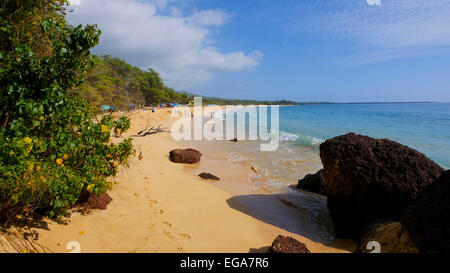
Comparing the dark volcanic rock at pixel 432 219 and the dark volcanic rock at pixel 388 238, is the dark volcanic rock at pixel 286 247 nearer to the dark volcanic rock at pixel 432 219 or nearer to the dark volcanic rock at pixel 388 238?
the dark volcanic rock at pixel 388 238

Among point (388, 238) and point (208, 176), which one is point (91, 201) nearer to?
point (208, 176)

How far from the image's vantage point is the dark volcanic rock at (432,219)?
9.11 feet

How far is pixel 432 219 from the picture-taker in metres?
2.92

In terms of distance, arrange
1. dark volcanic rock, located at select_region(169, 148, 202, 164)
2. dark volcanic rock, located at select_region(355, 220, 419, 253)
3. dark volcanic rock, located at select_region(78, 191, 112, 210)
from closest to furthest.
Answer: dark volcanic rock, located at select_region(355, 220, 419, 253) → dark volcanic rock, located at select_region(78, 191, 112, 210) → dark volcanic rock, located at select_region(169, 148, 202, 164)

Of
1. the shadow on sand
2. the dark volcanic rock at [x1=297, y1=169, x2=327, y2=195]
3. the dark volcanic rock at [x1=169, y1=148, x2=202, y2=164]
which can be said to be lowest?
the shadow on sand

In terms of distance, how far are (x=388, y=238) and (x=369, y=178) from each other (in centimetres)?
118

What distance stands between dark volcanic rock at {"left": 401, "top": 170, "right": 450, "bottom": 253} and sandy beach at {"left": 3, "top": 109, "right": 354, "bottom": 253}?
58.3 inches

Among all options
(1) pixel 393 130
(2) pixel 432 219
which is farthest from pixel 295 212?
(1) pixel 393 130

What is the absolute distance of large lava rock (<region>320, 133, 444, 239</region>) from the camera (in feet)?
13.9

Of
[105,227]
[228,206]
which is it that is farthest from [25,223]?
[228,206]

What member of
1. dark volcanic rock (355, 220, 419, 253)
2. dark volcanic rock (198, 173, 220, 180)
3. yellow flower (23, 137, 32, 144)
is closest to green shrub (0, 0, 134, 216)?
yellow flower (23, 137, 32, 144)

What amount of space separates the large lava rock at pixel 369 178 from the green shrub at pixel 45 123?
441 centimetres

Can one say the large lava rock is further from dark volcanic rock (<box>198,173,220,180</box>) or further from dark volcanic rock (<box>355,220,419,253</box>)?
dark volcanic rock (<box>198,173,220,180</box>)

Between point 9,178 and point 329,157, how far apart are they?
519 cm
